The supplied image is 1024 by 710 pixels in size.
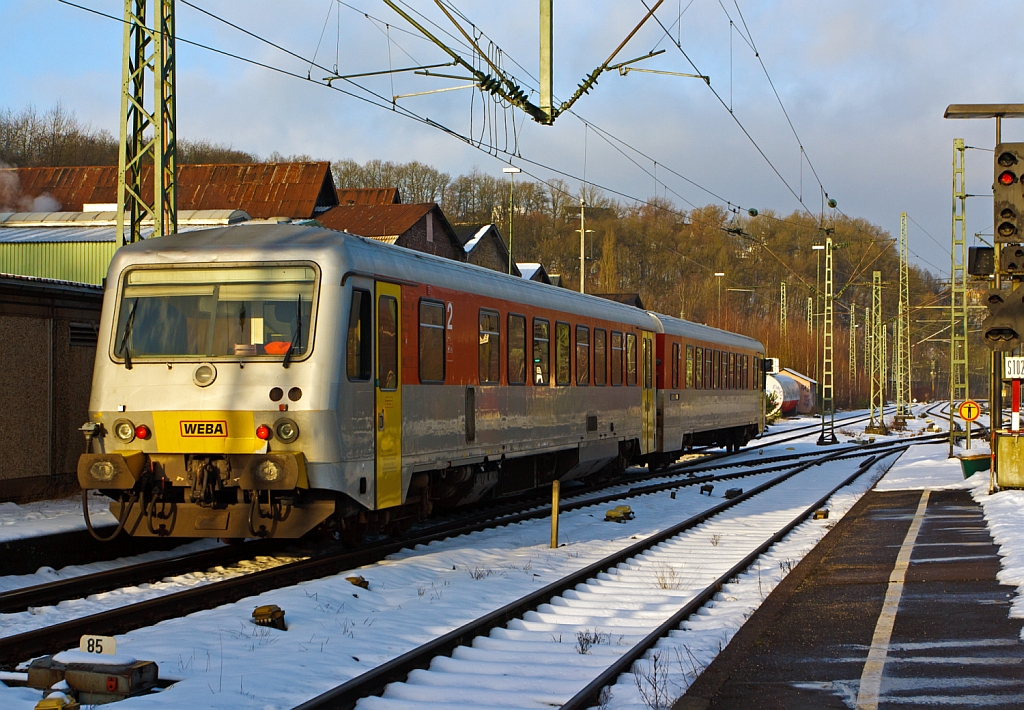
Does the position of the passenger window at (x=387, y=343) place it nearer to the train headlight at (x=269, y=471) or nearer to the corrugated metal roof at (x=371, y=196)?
the train headlight at (x=269, y=471)

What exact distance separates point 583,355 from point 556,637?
968 centimetres

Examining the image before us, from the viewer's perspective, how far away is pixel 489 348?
1391cm

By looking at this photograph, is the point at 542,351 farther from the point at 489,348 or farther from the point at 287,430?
the point at 287,430

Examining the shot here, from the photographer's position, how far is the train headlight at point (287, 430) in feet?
33.1

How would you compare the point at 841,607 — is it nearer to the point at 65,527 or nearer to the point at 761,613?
the point at 761,613

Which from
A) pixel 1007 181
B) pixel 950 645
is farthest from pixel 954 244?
pixel 950 645

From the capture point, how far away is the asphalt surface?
630 cm

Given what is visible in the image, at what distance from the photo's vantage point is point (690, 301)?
74.1 m

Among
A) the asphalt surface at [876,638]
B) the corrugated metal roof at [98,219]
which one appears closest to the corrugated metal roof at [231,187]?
the corrugated metal roof at [98,219]

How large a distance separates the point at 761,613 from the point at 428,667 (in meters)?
2.84

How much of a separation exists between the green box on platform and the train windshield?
11.7 metres

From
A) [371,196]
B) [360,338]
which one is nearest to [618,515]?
[360,338]

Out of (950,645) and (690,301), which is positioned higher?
(690,301)

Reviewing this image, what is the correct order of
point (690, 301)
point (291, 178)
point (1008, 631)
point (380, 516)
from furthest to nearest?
point (690, 301)
point (291, 178)
point (380, 516)
point (1008, 631)
